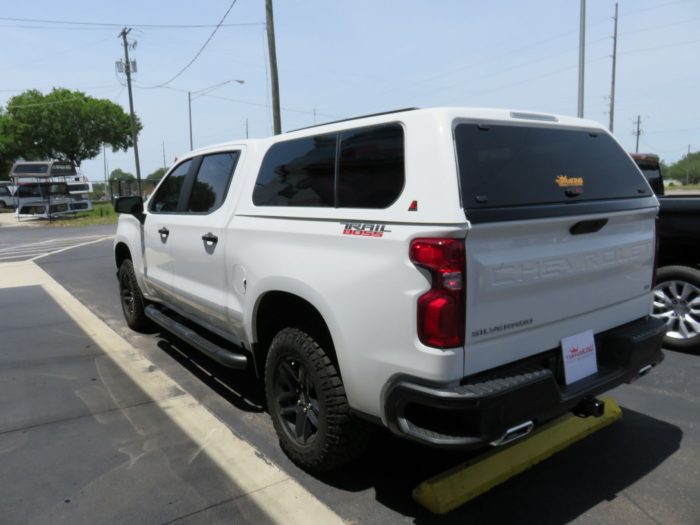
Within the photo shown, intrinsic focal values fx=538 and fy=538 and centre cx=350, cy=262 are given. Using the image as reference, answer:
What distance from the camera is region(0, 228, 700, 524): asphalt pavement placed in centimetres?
270

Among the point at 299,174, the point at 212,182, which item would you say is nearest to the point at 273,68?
the point at 212,182

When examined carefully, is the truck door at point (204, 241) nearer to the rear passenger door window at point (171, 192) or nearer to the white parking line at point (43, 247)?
the rear passenger door window at point (171, 192)

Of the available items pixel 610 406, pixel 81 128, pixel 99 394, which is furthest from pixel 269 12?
pixel 81 128

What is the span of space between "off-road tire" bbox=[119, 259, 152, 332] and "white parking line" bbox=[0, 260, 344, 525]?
0.82 feet

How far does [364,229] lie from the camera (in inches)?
98.3

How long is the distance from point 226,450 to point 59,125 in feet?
181

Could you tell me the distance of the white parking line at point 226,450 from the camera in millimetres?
2730

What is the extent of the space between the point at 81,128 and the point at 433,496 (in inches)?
2239

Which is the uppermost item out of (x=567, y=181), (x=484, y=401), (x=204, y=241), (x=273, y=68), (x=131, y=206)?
(x=273, y=68)

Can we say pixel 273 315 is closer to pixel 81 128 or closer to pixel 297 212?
pixel 297 212

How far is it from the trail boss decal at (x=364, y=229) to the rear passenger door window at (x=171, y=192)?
2426mm

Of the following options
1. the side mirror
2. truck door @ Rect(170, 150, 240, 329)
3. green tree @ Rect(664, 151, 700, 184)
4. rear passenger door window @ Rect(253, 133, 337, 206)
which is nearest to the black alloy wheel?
truck door @ Rect(170, 150, 240, 329)

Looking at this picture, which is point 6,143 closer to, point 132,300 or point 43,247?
point 43,247

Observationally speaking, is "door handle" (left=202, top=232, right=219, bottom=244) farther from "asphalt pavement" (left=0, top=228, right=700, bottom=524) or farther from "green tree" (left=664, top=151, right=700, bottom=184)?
"green tree" (left=664, top=151, right=700, bottom=184)
